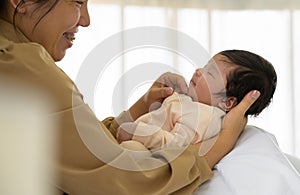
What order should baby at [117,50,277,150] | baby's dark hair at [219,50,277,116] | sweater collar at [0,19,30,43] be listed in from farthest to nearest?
baby's dark hair at [219,50,277,116], baby at [117,50,277,150], sweater collar at [0,19,30,43]

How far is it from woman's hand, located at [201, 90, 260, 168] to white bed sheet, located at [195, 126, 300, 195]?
2 centimetres

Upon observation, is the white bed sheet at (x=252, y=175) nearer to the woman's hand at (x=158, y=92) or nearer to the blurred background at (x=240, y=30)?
the woman's hand at (x=158, y=92)

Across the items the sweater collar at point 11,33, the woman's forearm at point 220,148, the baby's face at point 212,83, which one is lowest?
the woman's forearm at point 220,148

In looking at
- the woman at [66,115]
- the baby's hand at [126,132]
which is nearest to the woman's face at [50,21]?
the woman at [66,115]

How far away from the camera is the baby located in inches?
49.3

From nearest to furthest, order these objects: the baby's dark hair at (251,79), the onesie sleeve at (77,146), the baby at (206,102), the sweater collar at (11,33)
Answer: the onesie sleeve at (77,146), the sweater collar at (11,33), the baby at (206,102), the baby's dark hair at (251,79)

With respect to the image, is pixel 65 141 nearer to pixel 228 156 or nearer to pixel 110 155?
pixel 110 155

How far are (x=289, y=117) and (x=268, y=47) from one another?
42 centimetres

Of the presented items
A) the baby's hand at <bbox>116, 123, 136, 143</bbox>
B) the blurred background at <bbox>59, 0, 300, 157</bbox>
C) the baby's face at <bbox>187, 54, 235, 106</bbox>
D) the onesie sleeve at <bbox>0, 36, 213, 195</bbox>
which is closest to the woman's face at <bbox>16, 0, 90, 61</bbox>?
the onesie sleeve at <bbox>0, 36, 213, 195</bbox>

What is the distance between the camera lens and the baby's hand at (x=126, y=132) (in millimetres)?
1283

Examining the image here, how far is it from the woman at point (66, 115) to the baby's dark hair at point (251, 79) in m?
→ 0.29

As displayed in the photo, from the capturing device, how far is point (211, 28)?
298cm

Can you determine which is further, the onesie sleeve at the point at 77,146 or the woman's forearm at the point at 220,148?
the woman's forearm at the point at 220,148

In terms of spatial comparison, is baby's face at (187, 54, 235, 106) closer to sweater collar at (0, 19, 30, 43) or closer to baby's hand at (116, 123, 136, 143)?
baby's hand at (116, 123, 136, 143)
